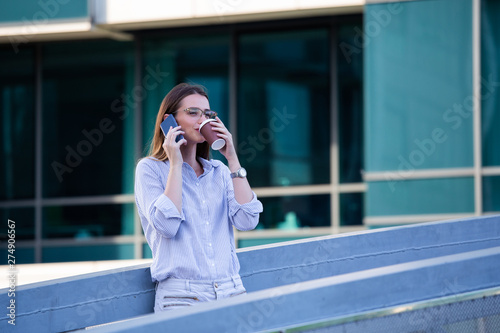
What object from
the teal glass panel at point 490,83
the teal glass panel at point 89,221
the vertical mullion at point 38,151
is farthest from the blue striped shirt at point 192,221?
the vertical mullion at point 38,151

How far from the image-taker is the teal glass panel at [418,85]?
8.52 m

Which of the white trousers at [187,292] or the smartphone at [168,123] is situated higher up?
the smartphone at [168,123]

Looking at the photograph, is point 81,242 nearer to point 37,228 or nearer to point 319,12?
point 37,228

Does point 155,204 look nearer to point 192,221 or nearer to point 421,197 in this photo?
point 192,221

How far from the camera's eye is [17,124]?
1118cm

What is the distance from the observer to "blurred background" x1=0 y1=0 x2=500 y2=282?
855 cm

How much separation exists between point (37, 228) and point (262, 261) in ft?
27.8

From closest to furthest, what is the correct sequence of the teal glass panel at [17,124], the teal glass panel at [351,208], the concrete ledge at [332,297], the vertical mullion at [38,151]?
the concrete ledge at [332,297] → the teal glass panel at [351,208] → the vertical mullion at [38,151] → the teal glass panel at [17,124]

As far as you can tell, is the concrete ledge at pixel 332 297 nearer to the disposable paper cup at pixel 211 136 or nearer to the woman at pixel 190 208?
the woman at pixel 190 208

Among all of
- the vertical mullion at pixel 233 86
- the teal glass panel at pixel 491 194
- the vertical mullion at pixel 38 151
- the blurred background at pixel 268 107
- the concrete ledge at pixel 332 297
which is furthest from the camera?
the vertical mullion at pixel 38 151

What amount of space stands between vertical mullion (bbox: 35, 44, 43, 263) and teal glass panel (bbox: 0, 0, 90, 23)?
0.91 m

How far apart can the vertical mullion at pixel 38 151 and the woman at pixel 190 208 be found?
825 centimetres

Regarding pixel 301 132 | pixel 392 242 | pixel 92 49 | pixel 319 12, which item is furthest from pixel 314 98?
pixel 392 242

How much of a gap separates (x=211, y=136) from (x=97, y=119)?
316 inches
